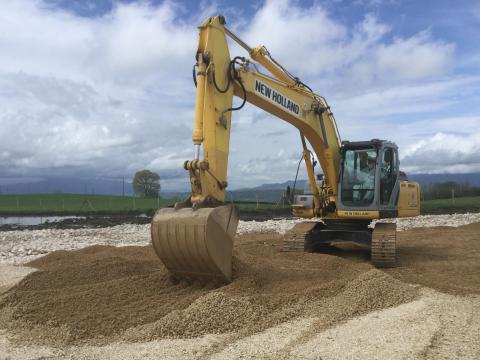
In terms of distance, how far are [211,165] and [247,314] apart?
2.15 m

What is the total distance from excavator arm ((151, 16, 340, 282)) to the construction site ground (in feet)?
1.61

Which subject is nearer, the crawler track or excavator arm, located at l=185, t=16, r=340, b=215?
excavator arm, located at l=185, t=16, r=340, b=215

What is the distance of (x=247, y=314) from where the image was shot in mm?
5754

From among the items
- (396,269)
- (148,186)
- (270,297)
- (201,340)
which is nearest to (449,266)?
(396,269)

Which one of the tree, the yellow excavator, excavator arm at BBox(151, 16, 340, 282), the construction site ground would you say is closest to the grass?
the tree

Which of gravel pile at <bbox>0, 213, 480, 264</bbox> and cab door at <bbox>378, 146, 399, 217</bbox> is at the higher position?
cab door at <bbox>378, 146, 399, 217</bbox>

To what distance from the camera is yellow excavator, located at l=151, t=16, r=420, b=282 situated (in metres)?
6.54

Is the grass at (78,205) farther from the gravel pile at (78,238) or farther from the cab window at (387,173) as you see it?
the cab window at (387,173)

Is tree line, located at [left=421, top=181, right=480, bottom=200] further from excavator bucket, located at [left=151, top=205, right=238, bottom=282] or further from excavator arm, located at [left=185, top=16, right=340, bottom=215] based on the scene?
excavator bucket, located at [left=151, top=205, right=238, bottom=282]

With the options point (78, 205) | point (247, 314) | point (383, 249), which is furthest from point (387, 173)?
point (78, 205)

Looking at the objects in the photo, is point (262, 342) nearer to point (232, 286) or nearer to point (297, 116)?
point (232, 286)

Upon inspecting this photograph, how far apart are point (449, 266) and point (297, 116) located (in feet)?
13.1

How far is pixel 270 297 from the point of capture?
251 inches

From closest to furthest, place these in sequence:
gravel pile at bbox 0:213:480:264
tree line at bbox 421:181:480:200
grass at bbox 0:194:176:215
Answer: gravel pile at bbox 0:213:480:264 → grass at bbox 0:194:176:215 → tree line at bbox 421:181:480:200
